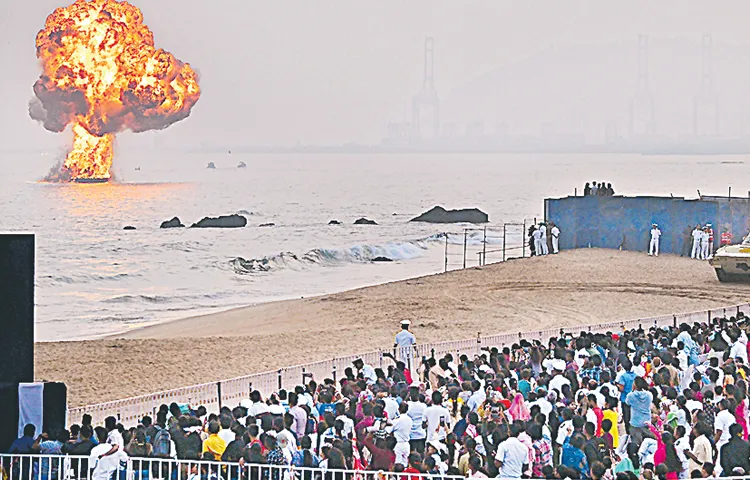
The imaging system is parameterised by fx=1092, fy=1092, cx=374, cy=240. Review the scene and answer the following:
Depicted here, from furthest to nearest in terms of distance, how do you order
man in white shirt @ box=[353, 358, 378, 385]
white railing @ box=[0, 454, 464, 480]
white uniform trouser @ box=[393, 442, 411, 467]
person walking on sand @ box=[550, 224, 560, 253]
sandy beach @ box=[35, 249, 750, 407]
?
person walking on sand @ box=[550, 224, 560, 253], sandy beach @ box=[35, 249, 750, 407], man in white shirt @ box=[353, 358, 378, 385], white uniform trouser @ box=[393, 442, 411, 467], white railing @ box=[0, 454, 464, 480]

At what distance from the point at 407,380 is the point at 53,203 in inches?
4737

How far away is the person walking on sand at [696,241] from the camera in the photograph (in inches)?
1486

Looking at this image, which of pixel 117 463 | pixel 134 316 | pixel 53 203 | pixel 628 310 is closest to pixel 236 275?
pixel 134 316

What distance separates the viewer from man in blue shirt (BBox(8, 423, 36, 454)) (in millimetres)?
12507

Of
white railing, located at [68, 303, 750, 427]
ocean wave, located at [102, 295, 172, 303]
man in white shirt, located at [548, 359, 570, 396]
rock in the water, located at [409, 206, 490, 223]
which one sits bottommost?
ocean wave, located at [102, 295, 172, 303]

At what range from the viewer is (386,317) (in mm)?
30219

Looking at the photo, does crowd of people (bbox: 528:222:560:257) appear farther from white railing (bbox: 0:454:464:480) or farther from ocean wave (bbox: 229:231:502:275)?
white railing (bbox: 0:454:464:480)

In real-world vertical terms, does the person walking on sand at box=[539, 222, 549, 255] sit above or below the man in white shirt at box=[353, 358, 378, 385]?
above

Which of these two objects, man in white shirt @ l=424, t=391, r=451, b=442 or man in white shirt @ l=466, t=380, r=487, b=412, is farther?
man in white shirt @ l=466, t=380, r=487, b=412

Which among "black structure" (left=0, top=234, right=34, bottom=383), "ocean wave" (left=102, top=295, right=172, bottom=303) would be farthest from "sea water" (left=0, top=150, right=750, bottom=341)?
"black structure" (left=0, top=234, right=34, bottom=383)

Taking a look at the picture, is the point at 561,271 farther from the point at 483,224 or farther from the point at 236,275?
the point at 483,224

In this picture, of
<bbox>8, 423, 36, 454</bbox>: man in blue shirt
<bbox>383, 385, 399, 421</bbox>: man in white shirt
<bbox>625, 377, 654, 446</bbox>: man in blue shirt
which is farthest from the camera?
<bbox>383, 385, 399, 421</bbox>: man in white shirt

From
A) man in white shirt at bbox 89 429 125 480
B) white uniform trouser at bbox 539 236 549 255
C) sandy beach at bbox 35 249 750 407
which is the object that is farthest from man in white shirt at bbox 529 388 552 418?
white uniform trouser at bbox 539 236 549 255

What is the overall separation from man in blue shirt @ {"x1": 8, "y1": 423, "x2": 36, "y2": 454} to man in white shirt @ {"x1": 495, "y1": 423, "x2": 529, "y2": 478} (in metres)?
5.24
